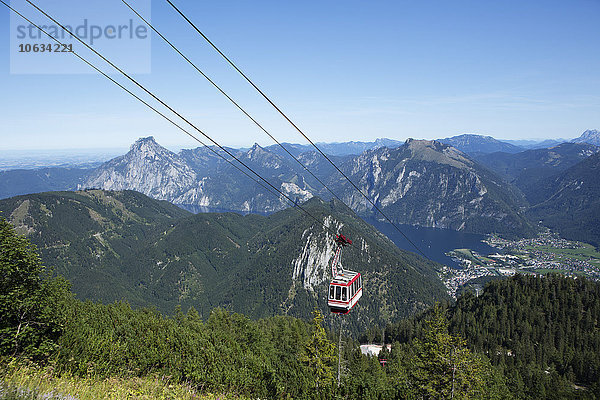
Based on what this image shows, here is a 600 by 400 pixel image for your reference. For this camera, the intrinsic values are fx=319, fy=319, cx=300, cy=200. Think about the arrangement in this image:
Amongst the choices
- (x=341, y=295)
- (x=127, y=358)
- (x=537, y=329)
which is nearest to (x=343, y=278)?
(x=341, y=295)

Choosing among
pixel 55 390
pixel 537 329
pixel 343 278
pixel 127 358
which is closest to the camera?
pixel 55 390

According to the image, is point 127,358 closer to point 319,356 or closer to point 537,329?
point 319,356

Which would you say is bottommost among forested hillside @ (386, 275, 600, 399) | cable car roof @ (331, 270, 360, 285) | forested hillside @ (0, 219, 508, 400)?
forested hillside @ (386, 275, 600, 399)

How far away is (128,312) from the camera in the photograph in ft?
170

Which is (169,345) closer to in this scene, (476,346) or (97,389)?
(97,389)

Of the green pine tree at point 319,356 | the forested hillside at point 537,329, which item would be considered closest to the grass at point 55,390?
the green pine tree at point 319,356

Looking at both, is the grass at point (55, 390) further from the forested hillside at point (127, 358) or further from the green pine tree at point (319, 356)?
the green pine tree at point (319, 356)

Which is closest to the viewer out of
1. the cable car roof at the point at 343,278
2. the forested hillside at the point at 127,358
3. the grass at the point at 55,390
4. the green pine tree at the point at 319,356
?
the grass at the point at 55,390

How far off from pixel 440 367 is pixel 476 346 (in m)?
100

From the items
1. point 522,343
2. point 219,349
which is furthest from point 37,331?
point 522,343

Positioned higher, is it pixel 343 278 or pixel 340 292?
pixel 343 278

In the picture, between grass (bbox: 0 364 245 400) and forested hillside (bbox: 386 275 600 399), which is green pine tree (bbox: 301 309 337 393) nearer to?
grass (bbox: 0 364 245 400)

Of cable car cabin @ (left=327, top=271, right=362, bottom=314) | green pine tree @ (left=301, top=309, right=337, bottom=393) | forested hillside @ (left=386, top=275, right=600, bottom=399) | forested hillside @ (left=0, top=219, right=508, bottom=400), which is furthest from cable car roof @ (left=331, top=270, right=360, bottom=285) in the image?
forested hillside @ (left=386, top=275, right=600, bottom=399)

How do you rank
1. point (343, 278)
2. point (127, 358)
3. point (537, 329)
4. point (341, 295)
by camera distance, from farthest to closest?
point (537, 329) → point (343, 278) → point (341, 295) → point (127, 358)
